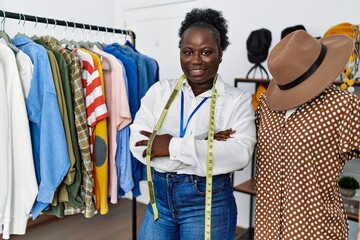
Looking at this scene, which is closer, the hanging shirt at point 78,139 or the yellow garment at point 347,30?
the hanging shirt at point 78,139

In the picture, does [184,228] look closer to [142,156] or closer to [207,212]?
[207,212]

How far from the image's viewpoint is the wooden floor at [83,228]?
9.30 feet

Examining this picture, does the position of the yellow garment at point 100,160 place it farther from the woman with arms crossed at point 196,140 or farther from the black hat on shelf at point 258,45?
the black hat on shelf at point 258,45

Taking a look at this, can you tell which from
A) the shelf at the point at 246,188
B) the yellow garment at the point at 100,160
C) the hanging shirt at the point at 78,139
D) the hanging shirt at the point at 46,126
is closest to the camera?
the hanging shirt at the point at 46,126

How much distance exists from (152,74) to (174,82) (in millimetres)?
646

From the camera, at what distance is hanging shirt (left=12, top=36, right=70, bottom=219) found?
5.01 ft

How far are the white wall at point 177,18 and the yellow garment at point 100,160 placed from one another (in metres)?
1.42

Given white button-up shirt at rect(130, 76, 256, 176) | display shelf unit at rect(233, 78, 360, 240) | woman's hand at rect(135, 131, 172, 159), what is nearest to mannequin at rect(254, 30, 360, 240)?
white button-up shirt at rect(130, 76, 256, 176)

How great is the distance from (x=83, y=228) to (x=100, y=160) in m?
1.53

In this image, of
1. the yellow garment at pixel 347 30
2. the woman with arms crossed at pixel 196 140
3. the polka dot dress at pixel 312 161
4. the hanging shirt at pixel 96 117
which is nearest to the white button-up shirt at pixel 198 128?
the woman with arms crossed at pixel 196 140

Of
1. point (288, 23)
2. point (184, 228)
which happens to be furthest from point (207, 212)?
point (288, 23)

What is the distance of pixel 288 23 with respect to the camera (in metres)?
2.62

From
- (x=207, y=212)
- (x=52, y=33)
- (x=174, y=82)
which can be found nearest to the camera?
(x=207, y=212)

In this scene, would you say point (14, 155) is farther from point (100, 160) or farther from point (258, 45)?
point (258, 45)
